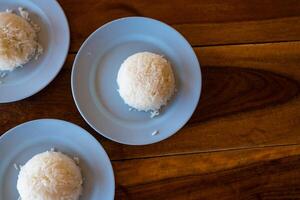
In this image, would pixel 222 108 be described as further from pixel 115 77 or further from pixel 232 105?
pixel 115 77

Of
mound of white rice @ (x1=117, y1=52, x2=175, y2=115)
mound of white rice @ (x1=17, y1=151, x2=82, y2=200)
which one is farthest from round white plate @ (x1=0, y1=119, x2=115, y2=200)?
mound of white rice @ (x1=117, y1=52, x2=175, y2=115)

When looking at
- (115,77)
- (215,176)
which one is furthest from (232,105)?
(115,77)

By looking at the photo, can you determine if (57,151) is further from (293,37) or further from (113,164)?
(293,37)

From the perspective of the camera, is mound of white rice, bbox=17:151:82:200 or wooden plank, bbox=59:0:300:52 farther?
wooden plank, bbox=59:0:300:52

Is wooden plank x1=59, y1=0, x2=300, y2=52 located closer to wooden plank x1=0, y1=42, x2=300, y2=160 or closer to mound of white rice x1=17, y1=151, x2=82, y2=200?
wooden plank x1=0, y1=42, x2=300, y2=160

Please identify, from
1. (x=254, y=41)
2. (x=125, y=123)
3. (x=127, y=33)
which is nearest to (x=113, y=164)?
(x=125, y=123)

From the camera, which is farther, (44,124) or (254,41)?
(254,41)
